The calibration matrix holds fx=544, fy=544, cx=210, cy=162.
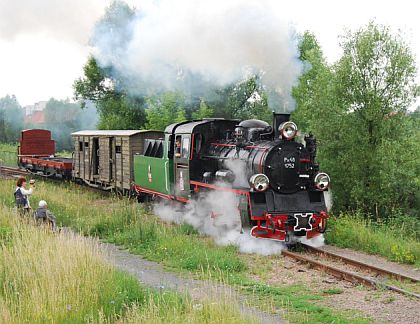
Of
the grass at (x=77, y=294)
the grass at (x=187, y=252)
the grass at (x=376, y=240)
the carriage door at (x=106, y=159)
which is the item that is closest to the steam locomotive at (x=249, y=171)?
the grass at (x=376, y=240)

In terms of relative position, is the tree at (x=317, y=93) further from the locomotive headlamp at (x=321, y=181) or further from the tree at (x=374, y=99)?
the locomotive headlamp at (x=321, y=181)

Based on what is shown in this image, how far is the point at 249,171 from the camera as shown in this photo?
11.9 metres

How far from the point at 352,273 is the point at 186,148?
607 centimetres

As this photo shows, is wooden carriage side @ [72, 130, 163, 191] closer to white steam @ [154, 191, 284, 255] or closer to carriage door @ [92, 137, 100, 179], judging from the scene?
carriage door @ [92, 137, 100, 179]

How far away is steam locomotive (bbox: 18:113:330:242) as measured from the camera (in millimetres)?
11328

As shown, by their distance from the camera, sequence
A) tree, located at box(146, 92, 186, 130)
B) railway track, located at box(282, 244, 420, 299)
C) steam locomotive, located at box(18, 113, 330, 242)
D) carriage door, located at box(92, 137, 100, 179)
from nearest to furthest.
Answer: railway track, located at box(282, 244, 420, 299) → steam locomotive, located at box(18, 113, 330, 242) → carriage door, located at box(92, 137, 100, 179) → tree, located at box(146, 92, 186, 130)

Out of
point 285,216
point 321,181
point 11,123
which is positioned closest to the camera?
point 285,216

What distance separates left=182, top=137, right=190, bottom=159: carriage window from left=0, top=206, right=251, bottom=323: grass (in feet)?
17.9

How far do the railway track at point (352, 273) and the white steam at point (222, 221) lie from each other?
1.83ft

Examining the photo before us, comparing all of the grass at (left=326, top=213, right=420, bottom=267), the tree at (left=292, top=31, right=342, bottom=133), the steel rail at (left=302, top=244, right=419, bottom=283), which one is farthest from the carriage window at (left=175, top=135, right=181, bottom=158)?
the tree at (left=292, top=31, right=342, bottom=133)

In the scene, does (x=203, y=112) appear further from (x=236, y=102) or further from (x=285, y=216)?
(x=285, y=216)

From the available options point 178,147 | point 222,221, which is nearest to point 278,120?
point 222,221

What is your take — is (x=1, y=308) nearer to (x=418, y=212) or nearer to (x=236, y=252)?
(x=236, y=252)

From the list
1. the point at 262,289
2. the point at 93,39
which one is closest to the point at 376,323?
the point at 262,289
